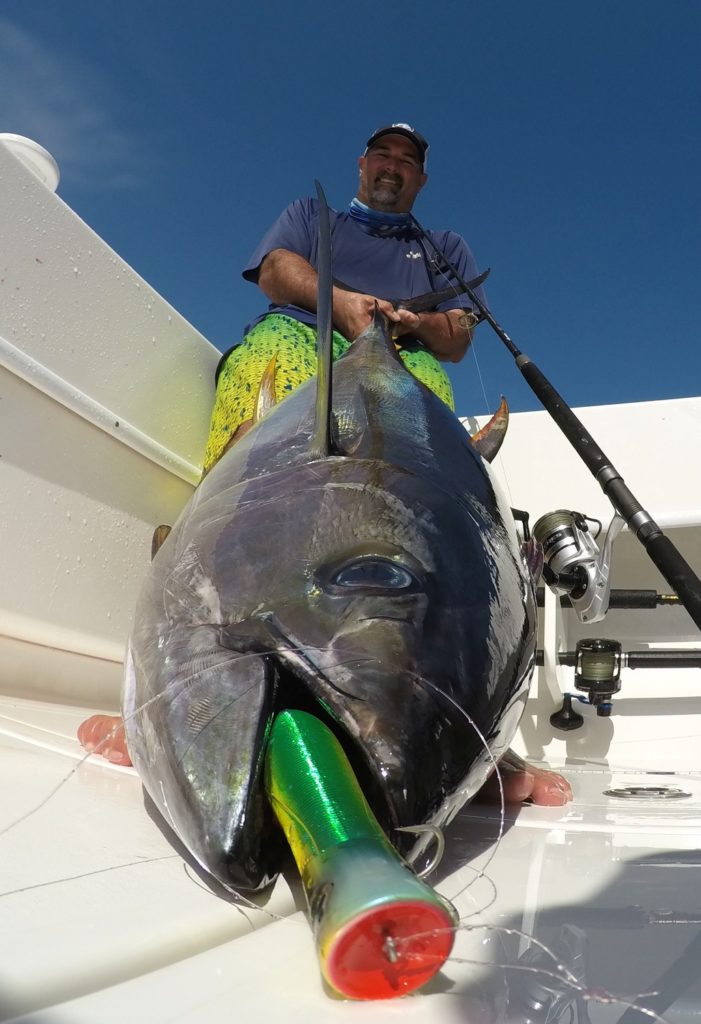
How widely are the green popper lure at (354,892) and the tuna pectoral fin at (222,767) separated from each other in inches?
1.7

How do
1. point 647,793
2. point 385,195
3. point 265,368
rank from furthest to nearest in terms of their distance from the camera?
1. point 385,195
2. point 265,368
3. point 647,793

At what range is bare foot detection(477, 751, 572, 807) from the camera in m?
1.37

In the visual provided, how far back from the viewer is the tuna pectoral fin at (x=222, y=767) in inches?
28.5

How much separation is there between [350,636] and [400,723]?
11 cm

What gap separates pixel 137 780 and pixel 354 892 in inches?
29.5

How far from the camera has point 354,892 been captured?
551 mm

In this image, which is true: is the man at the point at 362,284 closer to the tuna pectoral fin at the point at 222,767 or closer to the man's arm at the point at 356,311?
the man's arm at the point at 356,311

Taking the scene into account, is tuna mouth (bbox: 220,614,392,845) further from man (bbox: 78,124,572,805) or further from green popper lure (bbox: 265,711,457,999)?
man (bbox: 78,124,572,805)

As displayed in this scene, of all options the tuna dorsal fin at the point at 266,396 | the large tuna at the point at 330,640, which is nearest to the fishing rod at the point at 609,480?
the large tuna at the point at 330,640

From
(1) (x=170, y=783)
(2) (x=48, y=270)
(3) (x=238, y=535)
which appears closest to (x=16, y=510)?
(2) (x=48, y=270)

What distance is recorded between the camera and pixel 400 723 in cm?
78

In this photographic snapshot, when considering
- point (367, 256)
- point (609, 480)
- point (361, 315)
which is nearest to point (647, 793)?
point (609, 480)

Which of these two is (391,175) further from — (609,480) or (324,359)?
(324,359)

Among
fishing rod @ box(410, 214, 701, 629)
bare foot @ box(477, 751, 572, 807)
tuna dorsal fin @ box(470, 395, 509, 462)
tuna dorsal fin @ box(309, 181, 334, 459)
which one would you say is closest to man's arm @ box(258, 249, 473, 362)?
fishing rod @ box(410, 214, 701, 629)
